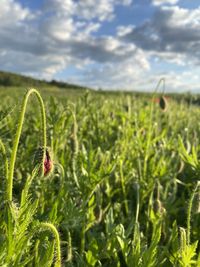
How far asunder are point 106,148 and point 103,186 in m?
0.67

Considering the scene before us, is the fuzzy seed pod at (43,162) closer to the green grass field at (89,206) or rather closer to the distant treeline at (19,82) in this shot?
the green grass field at (89,206)

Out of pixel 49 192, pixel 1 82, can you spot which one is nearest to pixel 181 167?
pixel 49 192

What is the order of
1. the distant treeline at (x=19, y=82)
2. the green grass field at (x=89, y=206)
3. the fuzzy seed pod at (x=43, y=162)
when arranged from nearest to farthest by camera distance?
the green grass field at (x=89, y=206), the fuzzy seed pod at (x=43, y=162), the distant treeline at (x=19, y=82)

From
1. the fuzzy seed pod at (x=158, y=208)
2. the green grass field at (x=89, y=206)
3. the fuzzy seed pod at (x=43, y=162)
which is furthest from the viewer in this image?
the fuzzy seed pod at (x=158, y=208)

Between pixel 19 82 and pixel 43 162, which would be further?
pixel 19 82

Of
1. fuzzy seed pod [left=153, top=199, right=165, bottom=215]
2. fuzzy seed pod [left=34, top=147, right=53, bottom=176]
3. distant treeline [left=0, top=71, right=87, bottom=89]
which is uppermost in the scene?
fuzzy seed pod [left=34, top=147, right=53, bottom=176]

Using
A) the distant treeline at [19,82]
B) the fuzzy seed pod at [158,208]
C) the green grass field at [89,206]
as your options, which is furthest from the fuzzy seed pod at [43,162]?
the distant treeline at [19,82]

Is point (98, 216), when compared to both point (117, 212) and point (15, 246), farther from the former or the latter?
point (15, 246)

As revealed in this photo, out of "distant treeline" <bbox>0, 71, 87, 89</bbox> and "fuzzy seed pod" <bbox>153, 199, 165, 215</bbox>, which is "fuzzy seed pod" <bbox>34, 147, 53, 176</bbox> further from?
"distant treeline" <bbox>0, 71, 87, 89</bbox>

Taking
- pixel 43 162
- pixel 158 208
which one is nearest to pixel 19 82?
pixel 158 208

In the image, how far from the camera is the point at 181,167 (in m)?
3.17

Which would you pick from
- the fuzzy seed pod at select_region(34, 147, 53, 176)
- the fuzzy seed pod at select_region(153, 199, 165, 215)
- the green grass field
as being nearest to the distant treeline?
the green grass field

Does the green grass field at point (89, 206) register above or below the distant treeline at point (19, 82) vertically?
above

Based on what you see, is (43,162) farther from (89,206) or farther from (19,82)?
(19,82)
